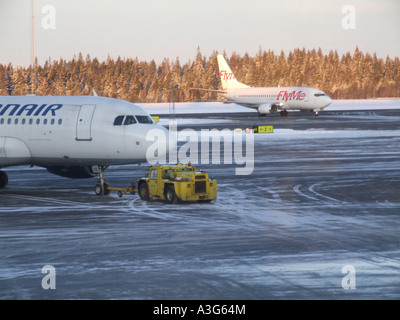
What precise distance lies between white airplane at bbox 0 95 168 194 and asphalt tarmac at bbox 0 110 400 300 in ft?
4.64

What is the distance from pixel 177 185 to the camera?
89.7ft

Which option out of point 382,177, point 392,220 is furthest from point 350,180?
point 392,220

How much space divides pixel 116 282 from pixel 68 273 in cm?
148

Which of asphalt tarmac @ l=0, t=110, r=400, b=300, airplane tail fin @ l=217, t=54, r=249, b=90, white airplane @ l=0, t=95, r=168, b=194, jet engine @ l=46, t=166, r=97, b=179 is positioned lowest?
asphalt tarmac @ l=0, t=110, r=400, b=300

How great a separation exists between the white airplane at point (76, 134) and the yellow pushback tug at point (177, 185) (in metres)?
1.35

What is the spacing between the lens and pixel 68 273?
1641 cm

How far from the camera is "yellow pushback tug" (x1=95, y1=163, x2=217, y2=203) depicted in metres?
27.3

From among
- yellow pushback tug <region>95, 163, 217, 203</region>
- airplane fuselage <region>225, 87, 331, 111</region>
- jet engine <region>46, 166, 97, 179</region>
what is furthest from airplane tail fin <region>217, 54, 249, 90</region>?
yellow pushback tug <region>95, 163, 217, 203</region>

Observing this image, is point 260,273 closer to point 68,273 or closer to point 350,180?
point 68,273

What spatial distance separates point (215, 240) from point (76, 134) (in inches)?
458

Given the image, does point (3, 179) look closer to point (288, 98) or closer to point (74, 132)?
point (74, 132)

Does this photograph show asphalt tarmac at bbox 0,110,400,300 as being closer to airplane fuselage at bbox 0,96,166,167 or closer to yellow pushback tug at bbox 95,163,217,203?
yellow pushback tug at bbox 95,163,217,203

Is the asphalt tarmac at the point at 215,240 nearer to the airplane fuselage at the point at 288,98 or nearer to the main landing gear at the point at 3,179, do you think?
the main landing gear at the point at 3,179

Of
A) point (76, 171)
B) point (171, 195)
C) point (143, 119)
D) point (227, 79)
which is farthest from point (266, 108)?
point (171, 195)
